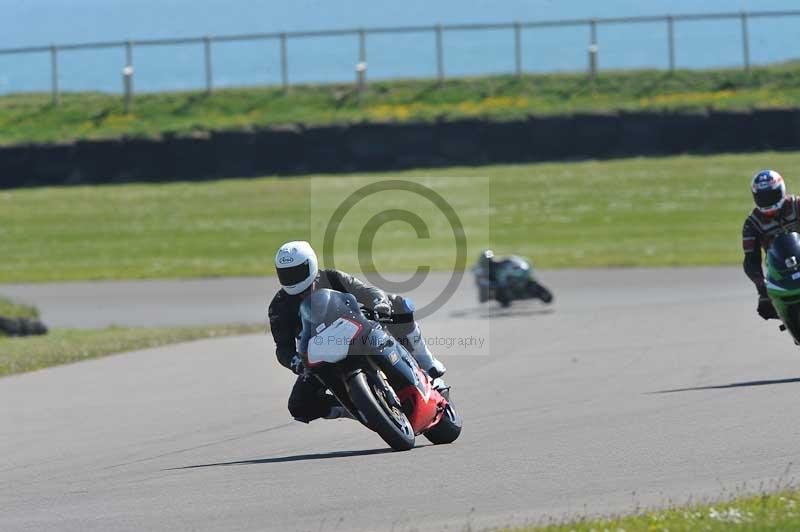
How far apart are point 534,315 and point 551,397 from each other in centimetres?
762

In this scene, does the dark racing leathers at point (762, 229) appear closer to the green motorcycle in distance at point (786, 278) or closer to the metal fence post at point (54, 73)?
the green motorcycle in distance at point (786, 278)

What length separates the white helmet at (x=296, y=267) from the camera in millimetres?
8180

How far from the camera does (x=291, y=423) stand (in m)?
10.1

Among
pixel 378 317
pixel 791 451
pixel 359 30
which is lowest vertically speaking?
pixel 791 451

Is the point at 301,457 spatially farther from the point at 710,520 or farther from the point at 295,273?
the point at 710,520

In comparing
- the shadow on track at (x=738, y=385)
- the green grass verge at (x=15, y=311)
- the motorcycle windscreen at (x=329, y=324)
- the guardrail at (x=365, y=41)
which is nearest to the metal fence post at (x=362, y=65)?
the guardrail at (x=365, y=41)

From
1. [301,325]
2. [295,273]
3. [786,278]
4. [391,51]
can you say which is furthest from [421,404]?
[391,51]

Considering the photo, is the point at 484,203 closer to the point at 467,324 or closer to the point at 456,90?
the point at 456,90

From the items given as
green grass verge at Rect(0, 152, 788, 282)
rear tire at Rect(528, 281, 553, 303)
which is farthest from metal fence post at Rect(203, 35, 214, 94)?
rear tire at Rect(528, 281, 553, 303)

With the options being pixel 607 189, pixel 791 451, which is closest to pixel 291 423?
pixel 791 451

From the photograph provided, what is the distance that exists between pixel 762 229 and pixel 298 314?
13.3ft

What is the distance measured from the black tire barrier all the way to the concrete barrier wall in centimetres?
1339

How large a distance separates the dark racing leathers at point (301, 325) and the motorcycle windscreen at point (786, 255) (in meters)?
3.06

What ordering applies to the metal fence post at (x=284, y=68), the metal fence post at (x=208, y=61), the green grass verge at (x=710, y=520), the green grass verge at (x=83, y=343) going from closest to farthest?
the green grass verge at (x=710, y=520), the green grass verge at (x=83, y=343), the metal fence post at (x=208, y=61), the metal fence post at (x=284, y=68)
